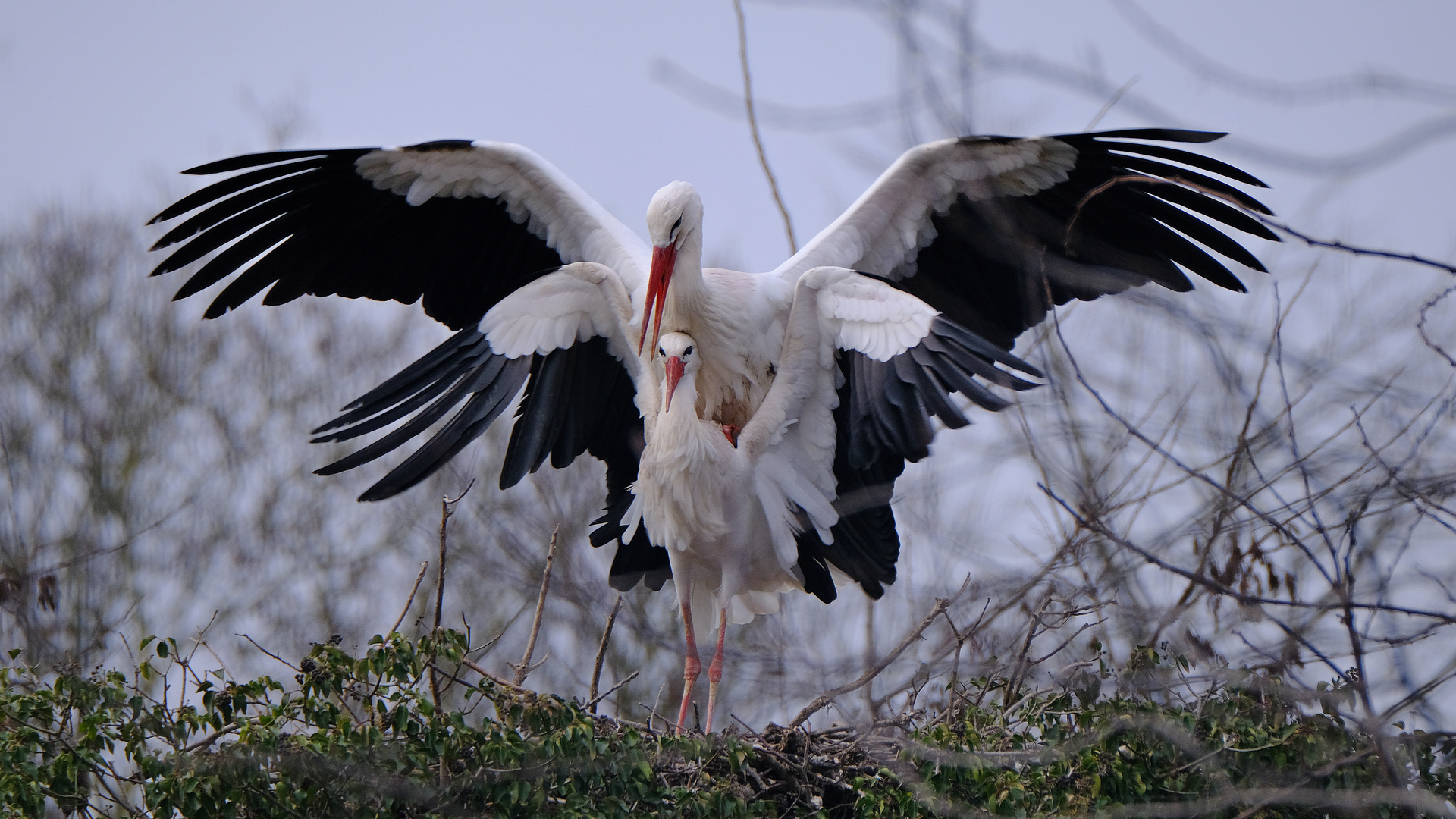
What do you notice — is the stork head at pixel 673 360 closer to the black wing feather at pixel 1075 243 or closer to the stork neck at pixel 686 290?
the stork neck at pixel 686 290

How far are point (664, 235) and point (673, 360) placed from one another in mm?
470

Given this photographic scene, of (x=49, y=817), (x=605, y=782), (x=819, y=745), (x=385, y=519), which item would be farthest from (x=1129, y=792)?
(x=385, y=519)

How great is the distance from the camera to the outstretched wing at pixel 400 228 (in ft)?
16.3

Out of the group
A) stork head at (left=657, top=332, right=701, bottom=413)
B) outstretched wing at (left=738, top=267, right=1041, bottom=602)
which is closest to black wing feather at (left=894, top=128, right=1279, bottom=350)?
outstretched wing at (left=738, top=267, right=1041, bottom=602)

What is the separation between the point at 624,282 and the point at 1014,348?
1.79m

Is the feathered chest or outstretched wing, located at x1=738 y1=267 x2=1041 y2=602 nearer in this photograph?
outstretched wing, located at x1=738 y1=267 x2=1041 y2=602

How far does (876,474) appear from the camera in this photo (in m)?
4.90

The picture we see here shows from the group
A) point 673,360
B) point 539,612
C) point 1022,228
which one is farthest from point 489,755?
point 1022,228

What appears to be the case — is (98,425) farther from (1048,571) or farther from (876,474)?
(1048,571)

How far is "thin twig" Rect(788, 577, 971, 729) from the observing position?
2346 millimetres

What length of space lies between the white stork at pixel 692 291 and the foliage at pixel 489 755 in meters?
1.01

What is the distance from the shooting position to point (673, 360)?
452cm

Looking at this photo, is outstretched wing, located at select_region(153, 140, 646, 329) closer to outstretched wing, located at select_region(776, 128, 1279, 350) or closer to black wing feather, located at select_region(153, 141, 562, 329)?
black wing feather, located at select_region(153, 141, 562, 329)

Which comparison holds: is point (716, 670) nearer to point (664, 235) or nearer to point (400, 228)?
point (664, 235)
